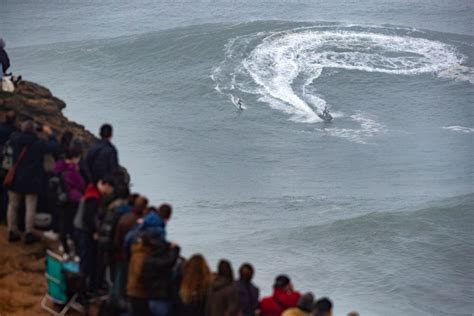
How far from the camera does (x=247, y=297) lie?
355 inches

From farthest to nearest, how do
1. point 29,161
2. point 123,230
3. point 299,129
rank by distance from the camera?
point 299,129, point 29,161, point 123,230

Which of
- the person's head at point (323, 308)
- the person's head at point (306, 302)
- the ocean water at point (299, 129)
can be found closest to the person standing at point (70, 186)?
the person's head at point (306, 302)

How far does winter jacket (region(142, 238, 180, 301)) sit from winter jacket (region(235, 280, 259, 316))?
80cm

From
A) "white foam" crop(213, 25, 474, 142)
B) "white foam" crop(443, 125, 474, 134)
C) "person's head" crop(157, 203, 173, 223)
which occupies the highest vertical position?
"person's head" crop(157, 203, 173, 223)

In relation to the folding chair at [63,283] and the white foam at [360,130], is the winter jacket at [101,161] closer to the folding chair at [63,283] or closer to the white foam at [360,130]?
the folding chair at [63,283]

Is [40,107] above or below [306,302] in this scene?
above

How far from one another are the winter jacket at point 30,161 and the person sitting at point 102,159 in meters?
0.72

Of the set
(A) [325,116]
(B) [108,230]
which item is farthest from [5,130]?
(A) [325,116]

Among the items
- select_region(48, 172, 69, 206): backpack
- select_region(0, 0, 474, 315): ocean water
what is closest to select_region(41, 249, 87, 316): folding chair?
select_region(48, 172, 69, 206): backpack

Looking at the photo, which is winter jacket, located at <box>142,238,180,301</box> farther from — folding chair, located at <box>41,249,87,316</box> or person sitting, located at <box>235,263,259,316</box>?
folding chair, located at <box>41,249,87,316</box>

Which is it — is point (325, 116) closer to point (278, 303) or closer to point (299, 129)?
point (299, 129)

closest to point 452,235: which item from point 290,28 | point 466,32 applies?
point 290,28

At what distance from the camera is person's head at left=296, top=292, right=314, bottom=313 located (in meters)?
8.72

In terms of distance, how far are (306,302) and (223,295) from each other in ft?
2.95
